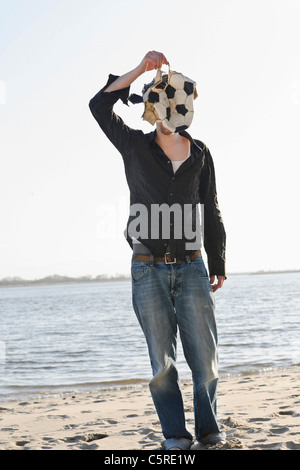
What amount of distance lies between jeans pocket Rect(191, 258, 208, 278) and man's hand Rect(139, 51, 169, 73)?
1.34 metres

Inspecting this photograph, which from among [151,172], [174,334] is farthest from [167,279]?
[151,172]

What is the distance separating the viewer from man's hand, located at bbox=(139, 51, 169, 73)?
3822 millimetres

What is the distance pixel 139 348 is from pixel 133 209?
1146 centimetres

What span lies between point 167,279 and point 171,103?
1.20 metres

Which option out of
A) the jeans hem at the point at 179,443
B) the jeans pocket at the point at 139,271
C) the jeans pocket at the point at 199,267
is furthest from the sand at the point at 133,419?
the jeans pocket at the point at 139,271

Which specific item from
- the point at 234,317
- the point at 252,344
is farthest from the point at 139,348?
the point at 234,317

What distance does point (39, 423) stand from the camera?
20.5ft

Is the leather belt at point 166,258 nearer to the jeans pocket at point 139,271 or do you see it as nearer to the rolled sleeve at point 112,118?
the jeans pocket at point 139,271

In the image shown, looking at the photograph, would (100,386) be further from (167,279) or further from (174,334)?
(167,279)

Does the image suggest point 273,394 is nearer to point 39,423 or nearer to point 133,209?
point 39,423

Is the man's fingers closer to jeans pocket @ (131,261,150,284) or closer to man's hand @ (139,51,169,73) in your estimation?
man's hand @ (139,51,169,73)

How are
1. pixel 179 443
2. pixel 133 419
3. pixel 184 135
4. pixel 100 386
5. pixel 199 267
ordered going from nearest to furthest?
pixel 179 443, pixel 199 267, pixel 184 135, pixel 133 419, pixel 100 386

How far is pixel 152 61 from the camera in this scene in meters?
3.81

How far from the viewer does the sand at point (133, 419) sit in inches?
180
